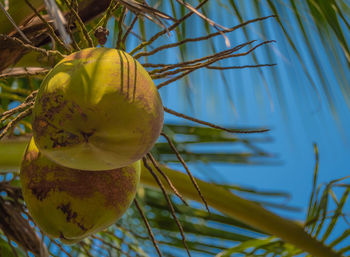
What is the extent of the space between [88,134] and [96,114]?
0.03 m

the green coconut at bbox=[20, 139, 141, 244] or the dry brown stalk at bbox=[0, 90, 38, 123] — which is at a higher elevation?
the dry brown stalk at bbox=[0, 90, 38, 123]

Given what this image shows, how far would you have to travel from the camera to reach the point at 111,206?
667 millimetres

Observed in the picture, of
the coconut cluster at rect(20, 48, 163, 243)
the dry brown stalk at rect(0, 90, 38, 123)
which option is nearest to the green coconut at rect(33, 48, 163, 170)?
the coconut cluster at rect(20, 48, 163, 243)

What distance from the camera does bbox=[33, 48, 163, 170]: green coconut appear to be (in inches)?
22.0

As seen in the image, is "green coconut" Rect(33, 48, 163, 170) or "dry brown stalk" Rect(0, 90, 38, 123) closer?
"green coconut" Rect(33, 48, 163, 170)

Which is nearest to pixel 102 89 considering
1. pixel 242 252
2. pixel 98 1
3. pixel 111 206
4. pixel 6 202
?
pixel 111 206

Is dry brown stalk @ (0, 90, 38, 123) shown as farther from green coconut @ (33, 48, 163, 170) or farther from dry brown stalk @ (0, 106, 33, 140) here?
green coconut @ (33, 48, 163, 170)

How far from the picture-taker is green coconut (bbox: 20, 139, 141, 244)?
648 mm

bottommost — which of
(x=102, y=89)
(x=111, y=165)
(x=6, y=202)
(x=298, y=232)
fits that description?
(x=298, y=232)

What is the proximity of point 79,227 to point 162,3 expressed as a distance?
2.65 feet

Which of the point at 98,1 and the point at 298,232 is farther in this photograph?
the point at 298,232

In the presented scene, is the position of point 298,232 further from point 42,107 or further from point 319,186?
point 42,107

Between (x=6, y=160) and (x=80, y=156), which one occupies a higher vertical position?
(x=80, y=156)

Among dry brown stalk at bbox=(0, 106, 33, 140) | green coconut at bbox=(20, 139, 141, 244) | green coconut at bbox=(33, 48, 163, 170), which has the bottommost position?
green coconut at bbox=(20, 139, 141, 244)
